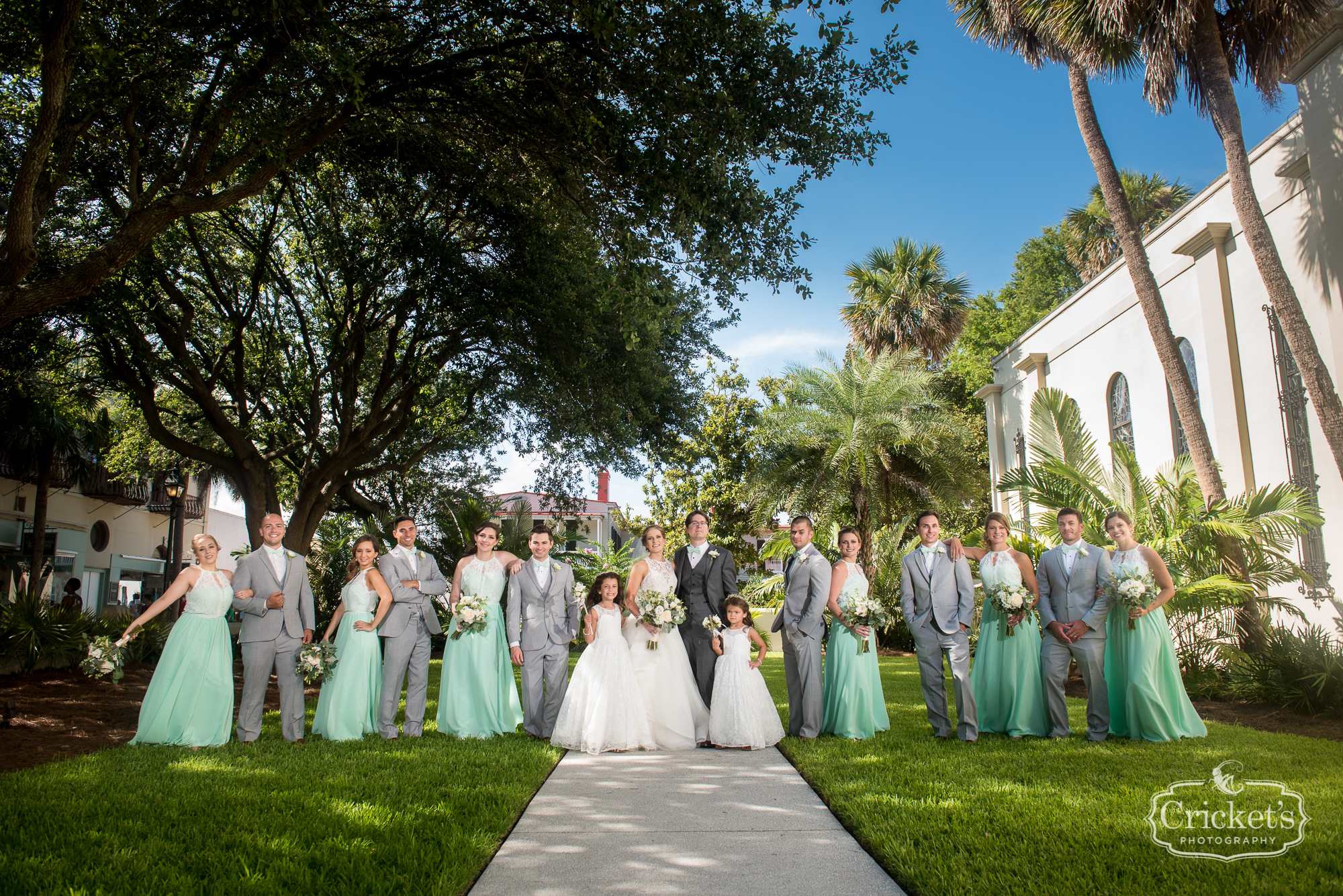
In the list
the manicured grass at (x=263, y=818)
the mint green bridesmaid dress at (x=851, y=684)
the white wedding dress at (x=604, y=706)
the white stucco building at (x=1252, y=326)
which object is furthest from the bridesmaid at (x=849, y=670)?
the white stucco building at (x=1252, y=326)

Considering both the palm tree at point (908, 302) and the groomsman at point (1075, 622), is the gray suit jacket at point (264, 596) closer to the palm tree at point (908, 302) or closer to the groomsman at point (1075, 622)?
the groomsman at point (1075, 622)

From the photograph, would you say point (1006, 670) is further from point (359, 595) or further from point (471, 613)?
point (359, 595)

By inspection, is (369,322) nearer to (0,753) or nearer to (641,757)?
(0,753)

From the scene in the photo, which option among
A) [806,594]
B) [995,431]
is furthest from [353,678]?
[995,431]

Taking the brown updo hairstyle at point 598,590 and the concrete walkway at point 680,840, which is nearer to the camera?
the concrete walkway at point 680,840

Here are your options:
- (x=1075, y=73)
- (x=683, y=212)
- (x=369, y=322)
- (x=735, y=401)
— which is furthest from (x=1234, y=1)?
(x=735, y=401)

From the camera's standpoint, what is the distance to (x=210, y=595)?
8594 millimetres

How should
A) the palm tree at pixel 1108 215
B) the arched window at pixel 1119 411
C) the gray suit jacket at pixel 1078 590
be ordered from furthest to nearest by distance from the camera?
1. the palm tree at pixel 1108 215
2. the arched window at pixel 1119 411
3. the gray suit jacket at pixel 1078 590

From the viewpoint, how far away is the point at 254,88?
988 cm

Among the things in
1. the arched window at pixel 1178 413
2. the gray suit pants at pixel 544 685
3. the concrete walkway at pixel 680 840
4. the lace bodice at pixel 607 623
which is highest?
the arched window at pixel 1178 413

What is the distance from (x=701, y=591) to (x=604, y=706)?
65.1 inches

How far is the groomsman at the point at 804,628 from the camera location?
856 cm

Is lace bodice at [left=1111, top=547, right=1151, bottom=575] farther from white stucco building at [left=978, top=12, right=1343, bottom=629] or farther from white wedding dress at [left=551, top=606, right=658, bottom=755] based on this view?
white stucco building at [left=978, top=12, right=1343, bottom=629]

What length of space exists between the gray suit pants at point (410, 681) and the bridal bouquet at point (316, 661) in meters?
0.53
